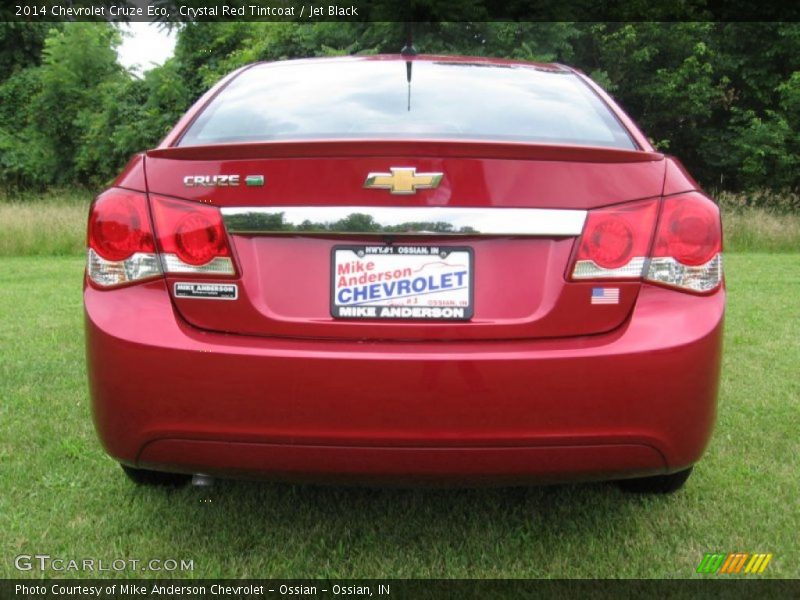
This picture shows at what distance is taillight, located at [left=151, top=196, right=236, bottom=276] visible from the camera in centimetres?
197

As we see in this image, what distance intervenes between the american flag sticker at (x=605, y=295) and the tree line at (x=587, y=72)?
21.8 metres

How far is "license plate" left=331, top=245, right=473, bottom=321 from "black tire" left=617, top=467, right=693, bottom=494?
1.17m

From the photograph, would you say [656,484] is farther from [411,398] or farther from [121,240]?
[121,240]

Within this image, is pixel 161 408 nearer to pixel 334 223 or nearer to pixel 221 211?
pixel 221 211

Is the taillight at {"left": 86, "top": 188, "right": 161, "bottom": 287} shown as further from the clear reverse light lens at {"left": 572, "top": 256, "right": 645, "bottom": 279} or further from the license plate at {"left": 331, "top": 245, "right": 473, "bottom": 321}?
the clear reverse light lens at {"left": 572, "top": 256, "right": 645, "bottom": 279}

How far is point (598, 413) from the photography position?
1.92m

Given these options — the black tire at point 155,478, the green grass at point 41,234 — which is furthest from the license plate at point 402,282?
the green grass at point 41,234

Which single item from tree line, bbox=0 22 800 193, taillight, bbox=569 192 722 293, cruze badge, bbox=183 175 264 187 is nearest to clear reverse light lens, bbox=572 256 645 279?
taillight, bbox=569 192 722 293

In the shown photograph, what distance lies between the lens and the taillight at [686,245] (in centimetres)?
201

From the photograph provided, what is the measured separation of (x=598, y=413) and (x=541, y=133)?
874mm

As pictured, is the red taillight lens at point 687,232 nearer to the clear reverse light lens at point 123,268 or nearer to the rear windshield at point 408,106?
→ the rear windshield at point 408,106

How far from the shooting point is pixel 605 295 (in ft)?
6.43

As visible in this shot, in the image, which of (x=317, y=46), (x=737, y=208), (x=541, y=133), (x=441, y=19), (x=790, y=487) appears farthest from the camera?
(x=317, y=46)

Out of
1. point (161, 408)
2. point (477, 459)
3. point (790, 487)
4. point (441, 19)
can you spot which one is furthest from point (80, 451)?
point (441, 19)
